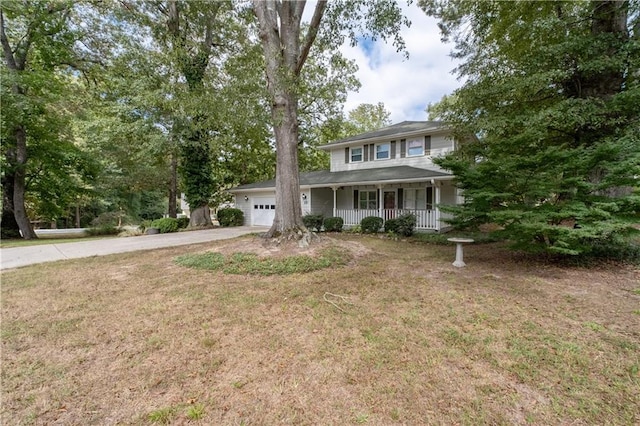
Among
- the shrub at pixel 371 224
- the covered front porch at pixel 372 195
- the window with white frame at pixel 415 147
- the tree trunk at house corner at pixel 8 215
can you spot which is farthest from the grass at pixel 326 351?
the tree trunk at house corner at pixel 8 215

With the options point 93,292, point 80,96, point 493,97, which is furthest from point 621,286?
point 80,96

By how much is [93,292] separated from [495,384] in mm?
6502

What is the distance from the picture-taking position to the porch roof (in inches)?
478

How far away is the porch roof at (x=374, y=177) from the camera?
12133 mm

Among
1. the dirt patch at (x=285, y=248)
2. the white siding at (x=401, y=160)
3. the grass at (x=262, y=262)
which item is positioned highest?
the white siding at (x=401, y=160)

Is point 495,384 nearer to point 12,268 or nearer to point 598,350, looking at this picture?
point 598,350

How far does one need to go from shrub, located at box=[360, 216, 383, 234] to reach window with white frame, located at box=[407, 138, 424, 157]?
4441 mm

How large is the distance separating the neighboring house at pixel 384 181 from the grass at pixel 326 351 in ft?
24.7

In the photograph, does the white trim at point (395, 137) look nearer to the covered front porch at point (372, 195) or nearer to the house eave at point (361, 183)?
the covered front porch at point (372, 195)

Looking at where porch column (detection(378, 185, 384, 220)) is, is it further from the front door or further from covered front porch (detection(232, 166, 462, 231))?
the front door

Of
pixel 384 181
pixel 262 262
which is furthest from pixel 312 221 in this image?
pixel 262 262

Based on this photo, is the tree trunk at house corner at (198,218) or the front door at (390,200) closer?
the front door at (390,200)

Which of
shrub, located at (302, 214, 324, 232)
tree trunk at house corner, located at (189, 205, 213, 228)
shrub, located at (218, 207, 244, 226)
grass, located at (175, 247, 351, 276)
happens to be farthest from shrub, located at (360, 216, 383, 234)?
tree trunk at house corner, located at (189, 205, 213, 228)

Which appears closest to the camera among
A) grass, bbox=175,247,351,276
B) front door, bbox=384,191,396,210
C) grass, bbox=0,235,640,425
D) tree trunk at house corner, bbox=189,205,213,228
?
grass, bbox=0,235,640,425
